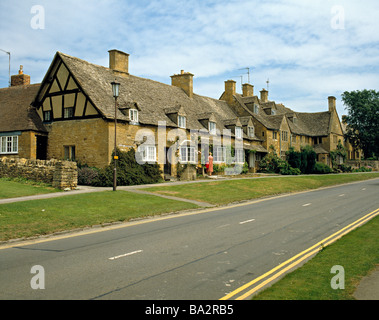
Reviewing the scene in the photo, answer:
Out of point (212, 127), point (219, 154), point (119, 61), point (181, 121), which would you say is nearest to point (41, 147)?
point (119, 61)

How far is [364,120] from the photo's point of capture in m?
73.6

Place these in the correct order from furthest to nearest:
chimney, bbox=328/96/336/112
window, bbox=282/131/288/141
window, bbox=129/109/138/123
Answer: chimney, bbox=328/96/336/112 → window, bbox=282/131/288/141 → window, bbox=129/109/138/123

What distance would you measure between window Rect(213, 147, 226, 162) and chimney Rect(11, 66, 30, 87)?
67.0 ft

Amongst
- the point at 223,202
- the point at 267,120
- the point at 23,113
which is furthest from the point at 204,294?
the point at 267,120

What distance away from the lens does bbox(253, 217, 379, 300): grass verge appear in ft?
19.8

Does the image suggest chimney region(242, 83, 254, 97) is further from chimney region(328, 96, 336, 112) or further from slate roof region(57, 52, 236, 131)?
chimney region(328, 96, 336, 112)

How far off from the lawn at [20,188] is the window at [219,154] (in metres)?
19.5

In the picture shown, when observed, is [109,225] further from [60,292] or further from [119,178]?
[119,178]

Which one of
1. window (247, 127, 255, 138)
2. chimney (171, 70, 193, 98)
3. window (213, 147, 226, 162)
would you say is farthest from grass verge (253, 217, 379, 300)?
window (247, 127, 255, 138)

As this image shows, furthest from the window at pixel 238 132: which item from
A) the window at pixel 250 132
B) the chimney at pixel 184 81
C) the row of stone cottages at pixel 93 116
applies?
the chimney at pixel 184 81

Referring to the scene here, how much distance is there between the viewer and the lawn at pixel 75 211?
12.5 meters

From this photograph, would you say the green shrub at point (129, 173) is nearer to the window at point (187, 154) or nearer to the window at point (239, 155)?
the window at point (187, 154)

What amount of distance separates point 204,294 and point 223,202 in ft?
48.2

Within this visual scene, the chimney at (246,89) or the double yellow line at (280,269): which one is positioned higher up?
the chimney at (246,89)
